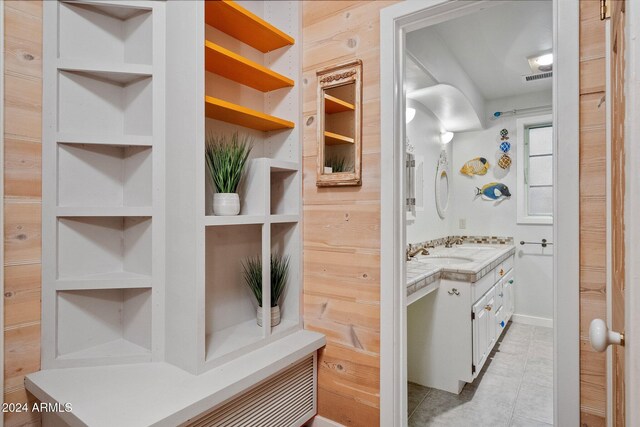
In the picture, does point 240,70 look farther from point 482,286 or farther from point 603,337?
point 482,286

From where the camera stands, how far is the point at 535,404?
231 cm

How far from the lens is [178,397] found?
1.22 m

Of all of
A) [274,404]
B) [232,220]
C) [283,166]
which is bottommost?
[274,404]

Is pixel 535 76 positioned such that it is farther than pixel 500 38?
Yes

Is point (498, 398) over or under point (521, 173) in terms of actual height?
under

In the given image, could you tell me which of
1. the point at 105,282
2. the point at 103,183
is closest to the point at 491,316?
the point at 105,282

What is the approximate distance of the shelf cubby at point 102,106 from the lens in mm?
1457

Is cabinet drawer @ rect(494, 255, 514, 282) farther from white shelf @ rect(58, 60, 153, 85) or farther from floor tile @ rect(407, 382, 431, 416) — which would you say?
white shelf @ rect(58, 60, 153, 85)

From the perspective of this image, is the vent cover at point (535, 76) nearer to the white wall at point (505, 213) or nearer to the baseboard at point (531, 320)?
the white wall at point (505, 213)

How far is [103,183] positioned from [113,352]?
2.40 feet

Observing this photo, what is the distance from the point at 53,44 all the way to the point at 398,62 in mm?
1447

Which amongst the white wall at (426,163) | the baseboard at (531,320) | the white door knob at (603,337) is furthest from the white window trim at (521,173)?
the white door knob at (603,337)

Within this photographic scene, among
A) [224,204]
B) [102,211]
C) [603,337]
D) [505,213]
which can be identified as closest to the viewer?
[603,337]

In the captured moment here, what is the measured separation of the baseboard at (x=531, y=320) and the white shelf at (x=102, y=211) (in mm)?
4048
